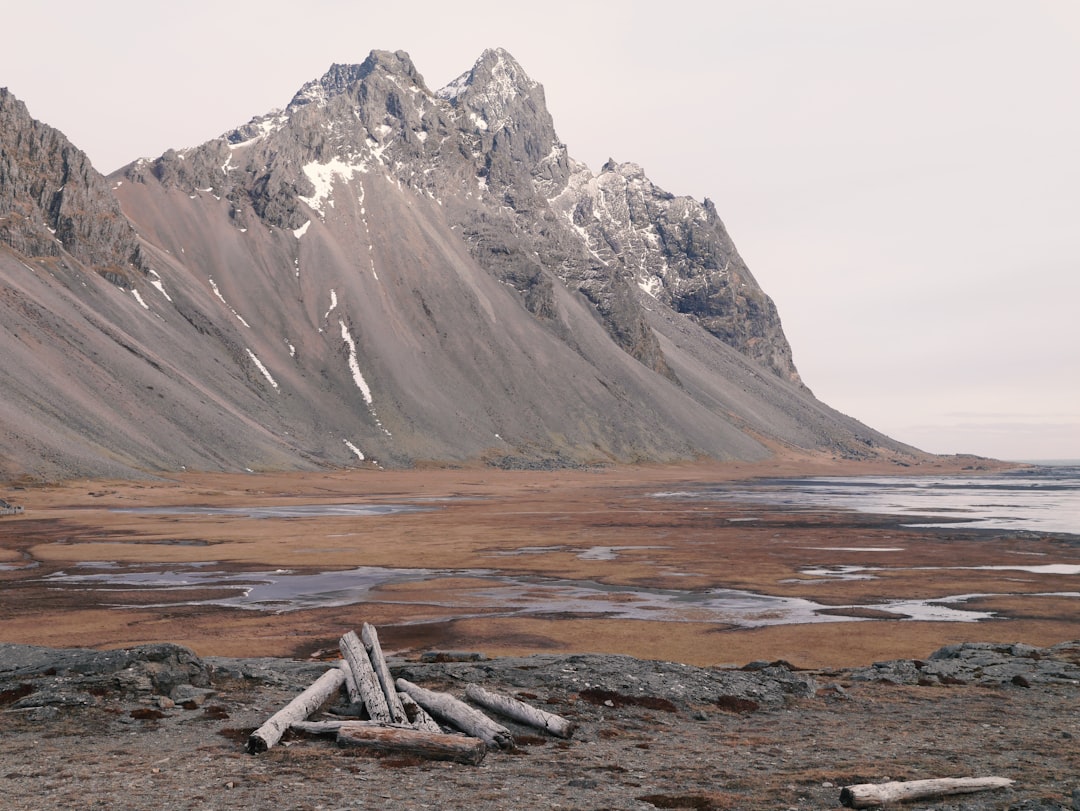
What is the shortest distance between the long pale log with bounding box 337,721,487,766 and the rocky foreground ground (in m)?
0.29

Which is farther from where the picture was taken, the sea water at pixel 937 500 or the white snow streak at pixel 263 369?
the white snow streak at pixel 263 369

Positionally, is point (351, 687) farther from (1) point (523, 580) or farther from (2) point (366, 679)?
(1) point (523, 580)

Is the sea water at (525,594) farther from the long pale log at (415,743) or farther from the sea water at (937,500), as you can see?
the sea water at (937,500)

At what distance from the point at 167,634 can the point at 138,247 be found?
5980 inches

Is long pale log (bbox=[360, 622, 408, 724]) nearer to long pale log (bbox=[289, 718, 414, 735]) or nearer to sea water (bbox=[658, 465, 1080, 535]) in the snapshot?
long pale log (bbox=[289, 718, 414, 735])

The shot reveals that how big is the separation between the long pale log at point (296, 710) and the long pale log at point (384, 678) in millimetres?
891

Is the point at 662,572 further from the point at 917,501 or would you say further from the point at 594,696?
the point at 917,501

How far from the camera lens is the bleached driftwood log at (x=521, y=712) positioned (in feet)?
62.2

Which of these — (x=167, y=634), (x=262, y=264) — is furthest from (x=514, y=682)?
(x=262, y=264)

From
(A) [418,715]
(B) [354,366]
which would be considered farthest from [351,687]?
(B) [354,366]

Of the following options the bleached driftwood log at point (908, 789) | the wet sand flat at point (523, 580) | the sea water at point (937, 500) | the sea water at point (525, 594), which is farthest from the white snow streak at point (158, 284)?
the bleached driftwood log at point (908, 789)

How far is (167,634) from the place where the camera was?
106ft

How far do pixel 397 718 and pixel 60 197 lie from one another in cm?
16981

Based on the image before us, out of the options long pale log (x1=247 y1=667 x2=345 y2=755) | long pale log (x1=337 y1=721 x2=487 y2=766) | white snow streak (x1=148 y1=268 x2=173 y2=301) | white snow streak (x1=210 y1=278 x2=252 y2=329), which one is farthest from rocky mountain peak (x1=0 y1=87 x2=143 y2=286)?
long pale log (x1=337 y1=721 x2=487 y2=766)
